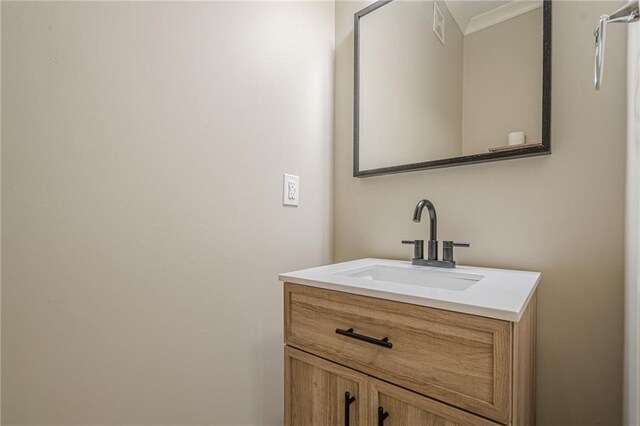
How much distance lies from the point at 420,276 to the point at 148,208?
84 centimetres

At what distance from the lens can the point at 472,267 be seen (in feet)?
3.44

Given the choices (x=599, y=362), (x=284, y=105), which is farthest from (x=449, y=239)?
(x=284, y=105)

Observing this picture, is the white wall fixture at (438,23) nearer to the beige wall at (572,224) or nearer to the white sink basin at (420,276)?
the beige wall at (572,224)

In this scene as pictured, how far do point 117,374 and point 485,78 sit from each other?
1.42 m

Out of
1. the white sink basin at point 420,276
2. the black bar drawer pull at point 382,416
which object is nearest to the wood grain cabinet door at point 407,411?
the black bar drawer pull at point 382,416

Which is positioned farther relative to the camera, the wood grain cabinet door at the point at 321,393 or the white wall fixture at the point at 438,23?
the white wall fixture at the point at 438,23

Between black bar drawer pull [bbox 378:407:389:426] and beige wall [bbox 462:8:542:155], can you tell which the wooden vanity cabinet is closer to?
black bar drawer pull [bbox 378:407:389:426]

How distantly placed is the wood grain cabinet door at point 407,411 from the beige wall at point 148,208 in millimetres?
524

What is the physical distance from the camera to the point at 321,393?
85 cm

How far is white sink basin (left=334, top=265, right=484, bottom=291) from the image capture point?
94 centimetres

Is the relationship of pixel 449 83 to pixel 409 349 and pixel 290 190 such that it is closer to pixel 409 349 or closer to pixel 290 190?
pixel 290 190

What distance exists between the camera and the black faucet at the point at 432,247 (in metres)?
1.04

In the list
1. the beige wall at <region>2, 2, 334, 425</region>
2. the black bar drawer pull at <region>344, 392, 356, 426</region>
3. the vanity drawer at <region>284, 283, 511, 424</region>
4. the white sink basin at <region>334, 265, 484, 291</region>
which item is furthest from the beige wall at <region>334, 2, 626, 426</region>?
the beige wall at <region>2, 2, 334, 425</region>

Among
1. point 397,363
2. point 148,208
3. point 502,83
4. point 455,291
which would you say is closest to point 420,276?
point 455,291
